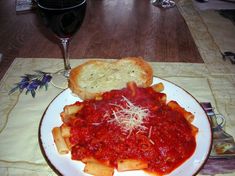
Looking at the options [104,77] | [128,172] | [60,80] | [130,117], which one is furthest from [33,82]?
[128,172]

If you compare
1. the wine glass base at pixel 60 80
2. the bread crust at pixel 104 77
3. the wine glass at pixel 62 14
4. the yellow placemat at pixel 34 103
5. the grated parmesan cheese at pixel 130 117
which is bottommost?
the yellow placemat at pixel 34 103

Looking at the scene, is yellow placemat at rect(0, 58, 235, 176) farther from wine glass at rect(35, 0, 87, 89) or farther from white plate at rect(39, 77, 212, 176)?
wine glass at rect(35, 0, 87, 89)

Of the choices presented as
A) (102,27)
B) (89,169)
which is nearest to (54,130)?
(89,169)

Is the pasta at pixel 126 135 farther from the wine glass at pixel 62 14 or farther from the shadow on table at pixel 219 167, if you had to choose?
the wine glass at pixel 62 14

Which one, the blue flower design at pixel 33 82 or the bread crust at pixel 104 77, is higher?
the bread crust at pixel 104 77

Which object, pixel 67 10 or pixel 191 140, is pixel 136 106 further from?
pixel 67 10

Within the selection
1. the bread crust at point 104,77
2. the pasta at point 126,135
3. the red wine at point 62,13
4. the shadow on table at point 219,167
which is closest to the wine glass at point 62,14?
the red wine at point 62,13
